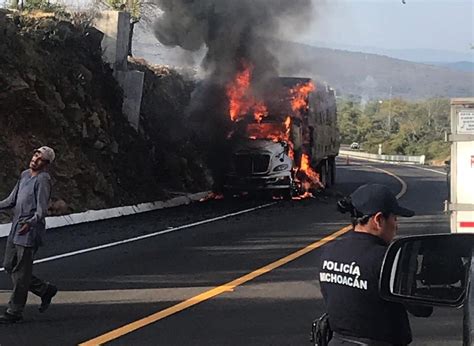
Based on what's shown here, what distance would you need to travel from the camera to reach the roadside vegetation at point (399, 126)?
96.9 meters

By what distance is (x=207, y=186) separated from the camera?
26906 millimetres

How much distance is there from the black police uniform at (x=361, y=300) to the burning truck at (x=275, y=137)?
2005 cm

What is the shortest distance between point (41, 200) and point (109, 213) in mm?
11236

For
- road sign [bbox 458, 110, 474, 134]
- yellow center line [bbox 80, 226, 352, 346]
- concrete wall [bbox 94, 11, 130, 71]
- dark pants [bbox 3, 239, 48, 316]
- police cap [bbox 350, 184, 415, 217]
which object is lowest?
yellow center line [bbox 80, 226, 352, 346]

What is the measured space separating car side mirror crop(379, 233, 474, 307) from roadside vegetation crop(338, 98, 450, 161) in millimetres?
87321

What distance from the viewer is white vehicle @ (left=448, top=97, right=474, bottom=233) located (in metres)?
9.77

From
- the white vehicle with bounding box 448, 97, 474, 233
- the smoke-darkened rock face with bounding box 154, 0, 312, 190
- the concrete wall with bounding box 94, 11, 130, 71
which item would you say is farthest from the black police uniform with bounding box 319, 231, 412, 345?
the concrete wall with bounding box 94, 11, 130, 71

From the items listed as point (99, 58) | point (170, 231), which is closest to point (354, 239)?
point (170, 231)

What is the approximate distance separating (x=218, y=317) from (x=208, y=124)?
17.5 meters

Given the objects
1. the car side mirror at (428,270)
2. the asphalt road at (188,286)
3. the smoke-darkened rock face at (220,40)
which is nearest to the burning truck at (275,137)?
the smoke-darkened rock face at (220,40)

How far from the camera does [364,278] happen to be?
345 centimetres

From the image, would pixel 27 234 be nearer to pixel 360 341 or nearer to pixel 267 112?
pixel 360 341

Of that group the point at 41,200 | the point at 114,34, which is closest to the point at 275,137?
the point at 114,34

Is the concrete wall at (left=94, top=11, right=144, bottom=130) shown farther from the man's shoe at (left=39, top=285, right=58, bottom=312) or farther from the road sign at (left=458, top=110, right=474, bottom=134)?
the man's shoe at (left=39, top=285, right=58, bottom=312)
